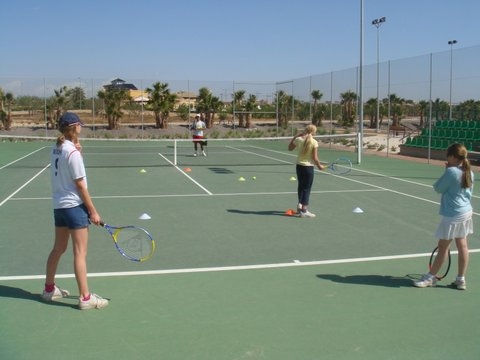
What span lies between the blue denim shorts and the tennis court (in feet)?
2.43

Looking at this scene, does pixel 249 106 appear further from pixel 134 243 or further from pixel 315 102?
pixel 134 243

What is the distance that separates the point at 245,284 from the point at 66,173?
2.05 metres

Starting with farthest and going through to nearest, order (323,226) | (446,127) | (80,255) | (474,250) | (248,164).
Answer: (446,127) → (248,164) → (323,226) → (474,250) → (80,255)

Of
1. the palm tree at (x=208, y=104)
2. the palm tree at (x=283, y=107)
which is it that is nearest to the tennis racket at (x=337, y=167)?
the palm tree at (x=283, y=107)

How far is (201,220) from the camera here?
28.2 feet

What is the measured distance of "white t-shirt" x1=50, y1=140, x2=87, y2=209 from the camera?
4.41 metres

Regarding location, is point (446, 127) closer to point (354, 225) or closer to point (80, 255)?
point (354, 225)

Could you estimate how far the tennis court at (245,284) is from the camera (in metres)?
3.98

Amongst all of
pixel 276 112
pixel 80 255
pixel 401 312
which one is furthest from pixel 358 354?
pixel 276 112

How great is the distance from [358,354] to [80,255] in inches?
92.5

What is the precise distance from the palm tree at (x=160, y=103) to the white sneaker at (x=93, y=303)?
30.9 metres

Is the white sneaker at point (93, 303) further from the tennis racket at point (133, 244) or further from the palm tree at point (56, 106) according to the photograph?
the palm tree at point (56, 106)

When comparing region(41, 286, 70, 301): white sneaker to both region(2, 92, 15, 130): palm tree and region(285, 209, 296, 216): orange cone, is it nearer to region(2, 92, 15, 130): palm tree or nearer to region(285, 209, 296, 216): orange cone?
region(285, 209, 296, 216): orange cone

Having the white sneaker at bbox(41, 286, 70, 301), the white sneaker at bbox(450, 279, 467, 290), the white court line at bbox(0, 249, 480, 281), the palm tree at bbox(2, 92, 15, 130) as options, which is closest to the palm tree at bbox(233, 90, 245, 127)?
the palm tree at bbox(2, 92, 15, 130)
